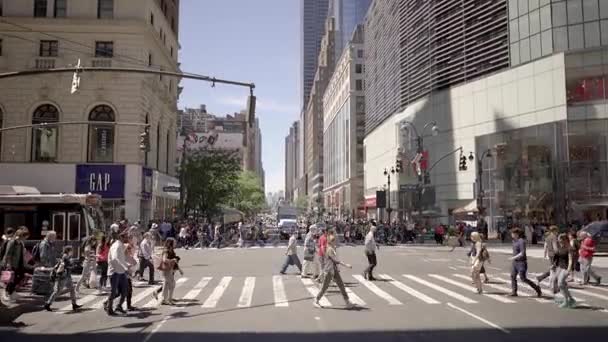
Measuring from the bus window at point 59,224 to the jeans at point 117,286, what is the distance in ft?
38.7

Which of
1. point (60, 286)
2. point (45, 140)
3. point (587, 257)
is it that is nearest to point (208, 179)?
point (45, 140)

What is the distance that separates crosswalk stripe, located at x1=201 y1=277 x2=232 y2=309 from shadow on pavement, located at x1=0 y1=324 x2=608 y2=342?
3467 millimetres

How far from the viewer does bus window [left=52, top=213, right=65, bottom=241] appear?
75.5ft

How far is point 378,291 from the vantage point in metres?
16.2

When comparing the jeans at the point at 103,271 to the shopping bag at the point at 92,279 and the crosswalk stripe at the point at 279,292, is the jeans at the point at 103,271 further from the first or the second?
the crosswalk stripe at the point at 279,292

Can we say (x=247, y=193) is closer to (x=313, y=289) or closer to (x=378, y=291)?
(x=313, y=289)

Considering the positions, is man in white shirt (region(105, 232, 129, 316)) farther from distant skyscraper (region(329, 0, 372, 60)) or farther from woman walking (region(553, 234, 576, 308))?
distant skyscraper (region(329, 0, 372, 60))

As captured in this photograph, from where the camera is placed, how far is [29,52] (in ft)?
131

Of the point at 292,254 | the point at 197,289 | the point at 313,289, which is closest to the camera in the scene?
the point at 313,289

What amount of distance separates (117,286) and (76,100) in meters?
31.0

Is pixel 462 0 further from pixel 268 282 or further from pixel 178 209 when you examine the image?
pixel 268 282

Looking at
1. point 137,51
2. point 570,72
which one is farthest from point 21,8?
point 570,72

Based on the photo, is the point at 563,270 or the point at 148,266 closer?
the point at 563,270

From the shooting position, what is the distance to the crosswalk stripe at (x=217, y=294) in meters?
13.9
